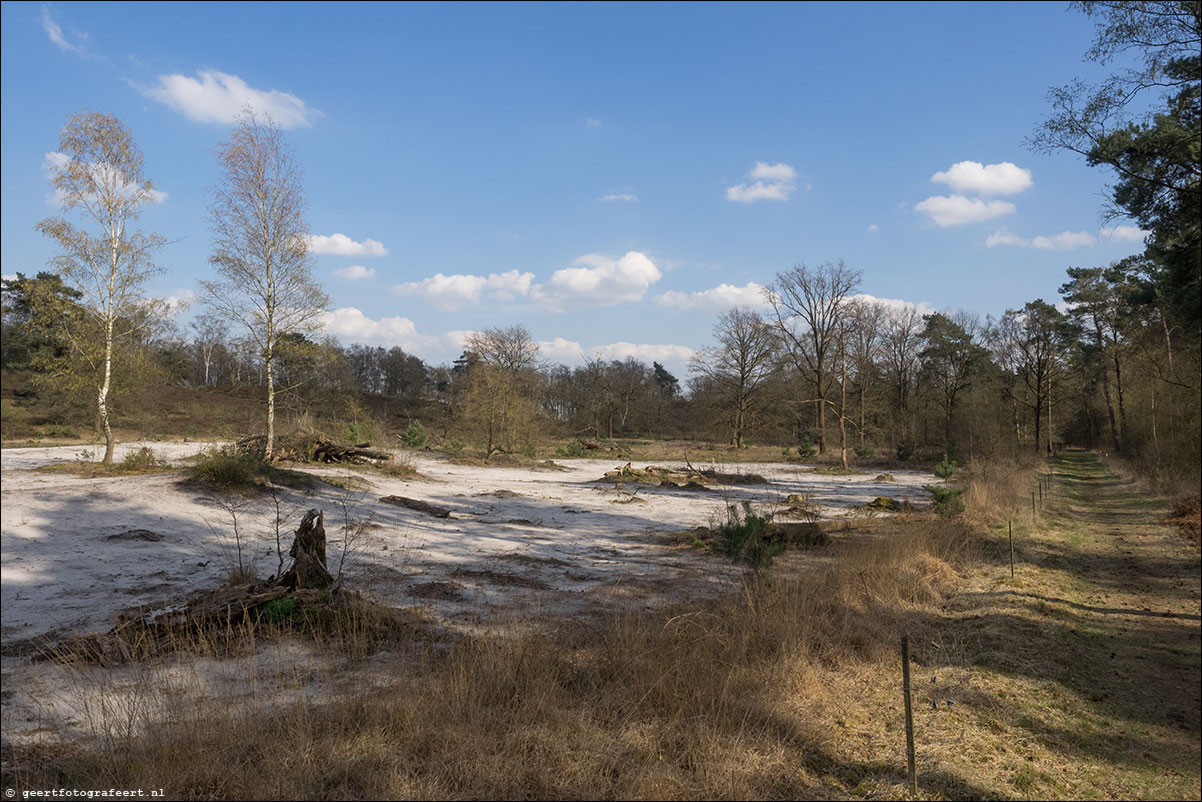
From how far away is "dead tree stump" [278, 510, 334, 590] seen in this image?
705 centimetres

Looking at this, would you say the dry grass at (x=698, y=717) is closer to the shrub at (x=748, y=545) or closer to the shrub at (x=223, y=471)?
the shrub at (x=748, y=545)

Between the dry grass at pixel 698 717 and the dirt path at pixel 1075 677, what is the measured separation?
0.02m

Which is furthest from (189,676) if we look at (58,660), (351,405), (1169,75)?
(351,405)

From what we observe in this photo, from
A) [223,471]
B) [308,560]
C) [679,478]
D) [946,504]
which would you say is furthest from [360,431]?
[946,504]

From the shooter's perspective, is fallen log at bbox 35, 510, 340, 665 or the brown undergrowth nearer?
the brown undergrowth

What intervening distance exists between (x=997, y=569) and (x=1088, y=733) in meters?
6.33

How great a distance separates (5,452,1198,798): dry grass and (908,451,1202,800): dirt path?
0.02 metres

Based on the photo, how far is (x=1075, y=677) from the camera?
19.6 feet

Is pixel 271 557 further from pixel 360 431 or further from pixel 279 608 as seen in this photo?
pixel 360 431

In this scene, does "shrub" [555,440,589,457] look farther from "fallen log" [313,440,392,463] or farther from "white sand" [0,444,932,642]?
"white sand" [0,444,932,642]

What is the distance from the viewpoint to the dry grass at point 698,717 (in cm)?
360

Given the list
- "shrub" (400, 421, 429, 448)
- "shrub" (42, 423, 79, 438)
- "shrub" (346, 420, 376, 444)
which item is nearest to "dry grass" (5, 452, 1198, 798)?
"shrub" (42, 423, 79, 438)

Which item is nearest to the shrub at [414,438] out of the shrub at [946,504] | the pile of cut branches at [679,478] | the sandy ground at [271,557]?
the pile of cut branches at [679,478]

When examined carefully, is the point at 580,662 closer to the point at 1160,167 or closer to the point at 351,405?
the point at 1160,167
